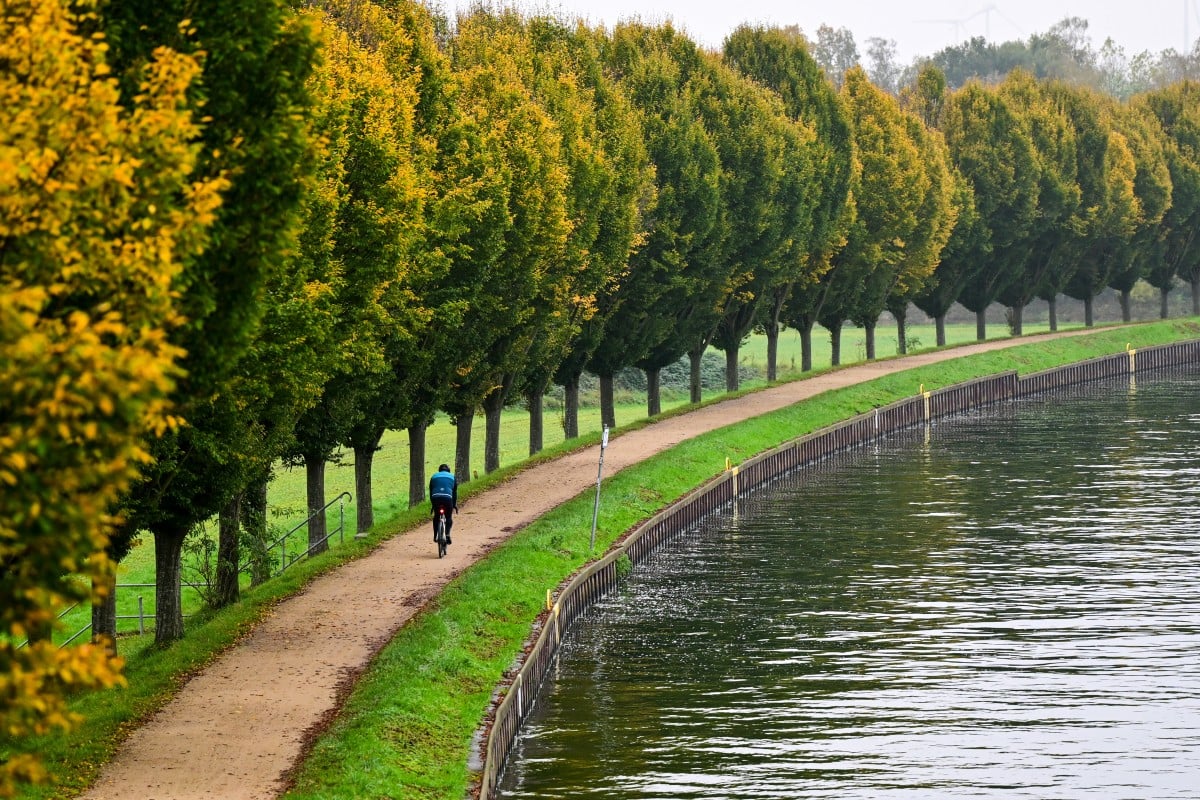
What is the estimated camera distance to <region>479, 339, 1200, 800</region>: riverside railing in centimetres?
3397

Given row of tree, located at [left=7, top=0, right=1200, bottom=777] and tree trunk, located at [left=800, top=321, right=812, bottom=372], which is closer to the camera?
row of tree, located at [left=7, top=0, right=1200, bottom=777]

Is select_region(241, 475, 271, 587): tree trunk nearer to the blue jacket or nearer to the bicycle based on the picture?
the blue jacket

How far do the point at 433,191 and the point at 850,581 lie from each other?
642 inches

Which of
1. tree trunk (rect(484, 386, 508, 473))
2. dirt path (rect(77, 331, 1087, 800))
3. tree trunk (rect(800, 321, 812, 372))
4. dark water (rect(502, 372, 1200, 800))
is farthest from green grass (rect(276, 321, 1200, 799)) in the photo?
tree trunk (rect(800, 321, 812, 372))

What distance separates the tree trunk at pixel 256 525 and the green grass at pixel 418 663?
4.21 ft

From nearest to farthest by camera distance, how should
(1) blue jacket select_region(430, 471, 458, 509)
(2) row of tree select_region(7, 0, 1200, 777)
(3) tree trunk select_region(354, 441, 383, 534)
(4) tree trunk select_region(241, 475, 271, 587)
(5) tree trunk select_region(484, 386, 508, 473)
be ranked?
(2) row of tree select_region(7, 0, 1200, 777), (1) blue jacket select_region(430, 471, 458, 509), (4) tree trunk select_region(241, 475, 271, 587), (3) tree trunk select_region(354, 441, 383, 534), (5) tree trunk select_region(484, 386, 508, 473)

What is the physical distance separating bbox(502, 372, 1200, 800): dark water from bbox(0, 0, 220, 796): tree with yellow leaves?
17.4 meters

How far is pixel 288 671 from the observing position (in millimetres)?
32562

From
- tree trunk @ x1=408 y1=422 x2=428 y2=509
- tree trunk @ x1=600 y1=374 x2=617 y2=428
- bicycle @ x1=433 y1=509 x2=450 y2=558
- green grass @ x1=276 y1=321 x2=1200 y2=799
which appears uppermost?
tree trunk @ x1=600 y1=374 x2=617 y2=428

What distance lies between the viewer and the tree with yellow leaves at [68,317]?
489 inches

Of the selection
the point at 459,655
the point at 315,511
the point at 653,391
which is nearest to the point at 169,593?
the point at 459,655

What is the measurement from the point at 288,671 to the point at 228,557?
8562 millimetres

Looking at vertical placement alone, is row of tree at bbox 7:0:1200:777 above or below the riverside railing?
above

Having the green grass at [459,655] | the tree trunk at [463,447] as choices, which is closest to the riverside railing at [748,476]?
the green grass at [459,655]
